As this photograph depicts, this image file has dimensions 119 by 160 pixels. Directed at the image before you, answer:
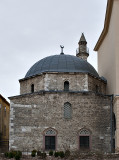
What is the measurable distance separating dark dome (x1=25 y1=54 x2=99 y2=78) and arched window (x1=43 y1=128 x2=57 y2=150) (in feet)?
17.3

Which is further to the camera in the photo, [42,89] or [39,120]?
[42,89]

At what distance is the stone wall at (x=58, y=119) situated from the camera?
78.1 ft

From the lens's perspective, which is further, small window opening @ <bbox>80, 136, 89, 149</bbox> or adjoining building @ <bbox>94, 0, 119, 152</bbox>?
small window opening @ <bbox>80, 136, 89, 149</bbox>

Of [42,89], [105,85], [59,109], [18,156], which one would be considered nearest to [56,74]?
[42,89]

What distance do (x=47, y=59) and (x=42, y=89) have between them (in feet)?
12.8

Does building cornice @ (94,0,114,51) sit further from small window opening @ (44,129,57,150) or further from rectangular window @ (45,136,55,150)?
rectangular window @ (45,136,55,150)

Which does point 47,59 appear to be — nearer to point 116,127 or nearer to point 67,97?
point 67,97

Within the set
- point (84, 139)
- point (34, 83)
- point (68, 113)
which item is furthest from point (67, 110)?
point (34, 83)

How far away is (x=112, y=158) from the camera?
759 inches

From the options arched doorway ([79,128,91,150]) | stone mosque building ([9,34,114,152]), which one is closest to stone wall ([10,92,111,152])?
stone mosque building ([9,34,114,152])

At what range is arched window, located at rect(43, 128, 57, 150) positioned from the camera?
23844 millimetres

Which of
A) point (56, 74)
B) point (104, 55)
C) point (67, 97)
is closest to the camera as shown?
point (67, 97)

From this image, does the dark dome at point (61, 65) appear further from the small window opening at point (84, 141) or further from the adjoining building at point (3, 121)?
the adjoining building at point (3, 121)

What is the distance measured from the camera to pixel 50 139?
2400cm
